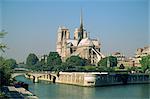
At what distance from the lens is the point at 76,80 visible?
25750mm

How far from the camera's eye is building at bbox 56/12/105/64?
149 feet

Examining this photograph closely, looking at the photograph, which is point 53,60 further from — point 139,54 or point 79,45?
point 139,54

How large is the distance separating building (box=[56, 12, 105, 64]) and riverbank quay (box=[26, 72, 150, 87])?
1437cm

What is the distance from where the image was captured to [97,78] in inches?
930

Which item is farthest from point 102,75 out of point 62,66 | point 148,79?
point 62,66

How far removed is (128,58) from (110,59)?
406 inches

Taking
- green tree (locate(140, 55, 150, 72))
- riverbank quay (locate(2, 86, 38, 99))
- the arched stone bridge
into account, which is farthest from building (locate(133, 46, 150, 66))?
riverbank quay (locate(2, 86, 38, 99))

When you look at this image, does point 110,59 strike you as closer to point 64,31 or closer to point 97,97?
point 64,31

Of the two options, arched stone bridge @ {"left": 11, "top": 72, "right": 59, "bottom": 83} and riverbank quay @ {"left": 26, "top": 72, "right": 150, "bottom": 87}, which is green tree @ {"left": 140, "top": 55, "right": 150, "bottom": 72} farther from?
arched stone bridge @ {"left": 11, "top": 72, "right": 59, "bottom": 83}

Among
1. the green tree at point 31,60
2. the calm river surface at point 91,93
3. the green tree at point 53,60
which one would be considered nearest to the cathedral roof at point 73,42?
the green tree at point 31,60

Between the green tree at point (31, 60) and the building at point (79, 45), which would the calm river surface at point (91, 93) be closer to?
the building at point (79, 45)

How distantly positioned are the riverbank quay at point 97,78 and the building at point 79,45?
47.1ft

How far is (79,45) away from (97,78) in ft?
81.0

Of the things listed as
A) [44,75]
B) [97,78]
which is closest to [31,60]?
[44,75]
